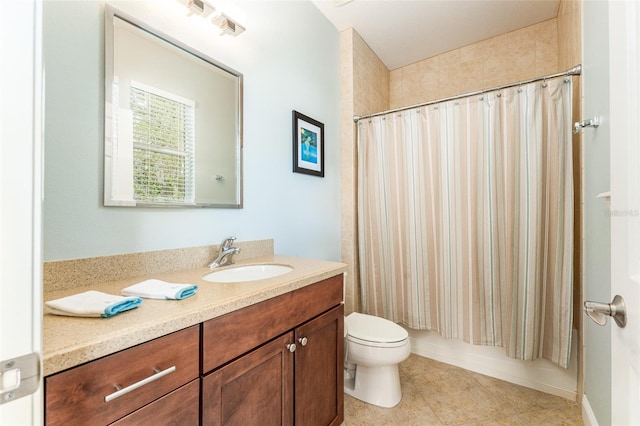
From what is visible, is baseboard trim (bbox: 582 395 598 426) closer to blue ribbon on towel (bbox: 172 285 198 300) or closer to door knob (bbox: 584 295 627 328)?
door knob (bbox: 584 295 627 328)

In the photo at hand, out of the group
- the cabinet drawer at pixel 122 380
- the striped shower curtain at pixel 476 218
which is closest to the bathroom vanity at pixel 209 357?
the cabinet drawer at pixel 122 380

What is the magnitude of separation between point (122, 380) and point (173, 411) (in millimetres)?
174

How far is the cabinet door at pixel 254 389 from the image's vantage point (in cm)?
80

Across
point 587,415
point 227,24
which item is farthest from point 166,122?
point 587,415

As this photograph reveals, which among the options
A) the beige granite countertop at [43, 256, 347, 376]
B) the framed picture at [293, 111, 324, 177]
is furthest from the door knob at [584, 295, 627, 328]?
the framed picture at [293, 111, 324, 177]

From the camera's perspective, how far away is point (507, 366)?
1.92 meters

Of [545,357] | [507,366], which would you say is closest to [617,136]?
[545,357]

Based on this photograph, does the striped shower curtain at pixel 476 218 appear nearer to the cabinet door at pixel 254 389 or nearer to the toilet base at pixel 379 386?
the toilet base at pixel 379 386

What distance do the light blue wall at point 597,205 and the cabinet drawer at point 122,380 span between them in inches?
58.2

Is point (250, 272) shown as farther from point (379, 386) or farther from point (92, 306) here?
point (379, 386)

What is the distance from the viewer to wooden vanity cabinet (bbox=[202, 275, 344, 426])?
81 centimetres

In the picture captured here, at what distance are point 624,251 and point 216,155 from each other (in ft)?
4.61

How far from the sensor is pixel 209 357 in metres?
0.78

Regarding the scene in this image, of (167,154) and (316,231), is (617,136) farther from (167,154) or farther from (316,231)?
(316,231)
